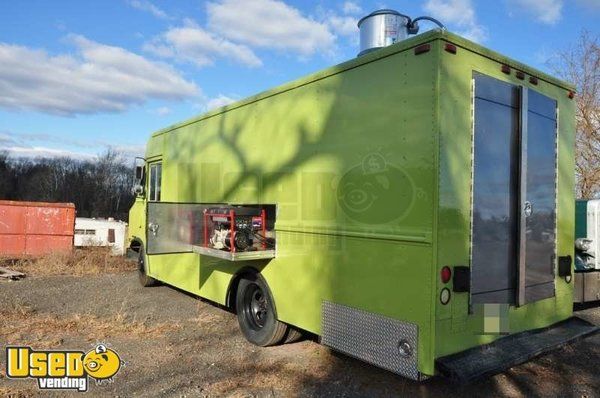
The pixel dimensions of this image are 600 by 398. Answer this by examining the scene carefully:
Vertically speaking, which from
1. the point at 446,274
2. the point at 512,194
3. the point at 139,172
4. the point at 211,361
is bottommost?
the point at 211,361

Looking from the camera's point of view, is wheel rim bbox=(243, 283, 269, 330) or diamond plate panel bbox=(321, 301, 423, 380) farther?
wheel rim bbox=(243, 283, 269, 330)

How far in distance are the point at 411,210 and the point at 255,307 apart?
2797mm

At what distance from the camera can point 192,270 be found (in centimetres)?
702

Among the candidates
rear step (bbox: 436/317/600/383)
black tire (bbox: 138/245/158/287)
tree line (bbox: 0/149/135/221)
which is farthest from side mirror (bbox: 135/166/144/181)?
tree line (bbox: 0/149/135/221)

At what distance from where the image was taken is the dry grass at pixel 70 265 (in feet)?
37.7

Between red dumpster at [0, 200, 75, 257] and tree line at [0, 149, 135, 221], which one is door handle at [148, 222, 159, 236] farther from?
tree line at [0, 149, 135, 221]

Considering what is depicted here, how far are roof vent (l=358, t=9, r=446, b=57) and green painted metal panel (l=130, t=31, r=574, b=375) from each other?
1.10 metres

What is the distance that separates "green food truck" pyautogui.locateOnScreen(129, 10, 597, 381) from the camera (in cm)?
365

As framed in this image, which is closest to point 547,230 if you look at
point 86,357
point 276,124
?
point 276,124

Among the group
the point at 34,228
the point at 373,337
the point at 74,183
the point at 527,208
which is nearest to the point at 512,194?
the point at 527,208

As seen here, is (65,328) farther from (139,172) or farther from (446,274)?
(446,274)

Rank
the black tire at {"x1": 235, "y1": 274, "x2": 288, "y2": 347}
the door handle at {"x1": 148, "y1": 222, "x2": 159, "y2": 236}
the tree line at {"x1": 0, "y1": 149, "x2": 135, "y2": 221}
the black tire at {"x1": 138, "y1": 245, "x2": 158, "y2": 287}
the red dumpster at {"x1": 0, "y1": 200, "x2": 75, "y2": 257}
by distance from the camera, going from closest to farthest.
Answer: the black tire at {"x1": 235, "y1": 274, "x2": 288, "y2": 347} → the door handle at {"x1": 148, "y1": 222, "x2": 159, "y2": 236} → the black tire at {"x1": 138, "y1": 245, "x2": 158, "y2": 287} → the red dumpster at {"x1": 0, "y1": 200, "x2": 75, "y2": 257} → the tree line at {"x1": 0, "y1": 149, "x2": 135, "y2": 221}

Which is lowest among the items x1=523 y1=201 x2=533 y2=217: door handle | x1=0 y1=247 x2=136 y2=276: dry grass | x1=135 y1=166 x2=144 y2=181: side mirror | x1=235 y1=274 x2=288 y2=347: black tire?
x1=0 y1=247 x2=136 y2=276: dry grass

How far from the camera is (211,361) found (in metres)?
5.12
